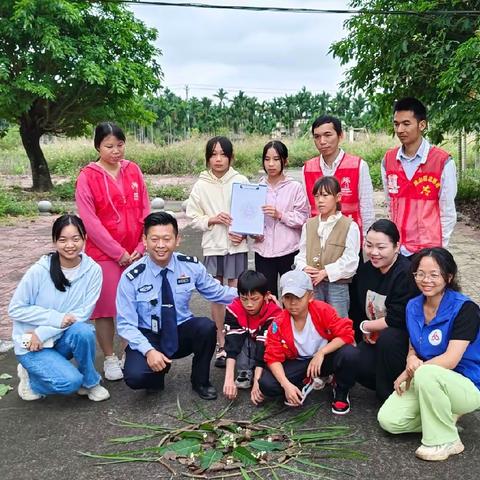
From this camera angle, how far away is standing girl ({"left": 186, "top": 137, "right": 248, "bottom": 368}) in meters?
4.06

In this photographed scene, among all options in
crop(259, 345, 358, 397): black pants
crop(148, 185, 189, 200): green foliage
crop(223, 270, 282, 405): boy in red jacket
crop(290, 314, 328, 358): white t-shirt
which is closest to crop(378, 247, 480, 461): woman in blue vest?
crop(259, 345, 358, 397): black pants

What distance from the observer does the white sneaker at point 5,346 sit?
4441mm

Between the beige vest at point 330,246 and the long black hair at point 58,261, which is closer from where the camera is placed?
the long black hair at point 58,261

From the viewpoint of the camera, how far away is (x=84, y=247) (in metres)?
3.92

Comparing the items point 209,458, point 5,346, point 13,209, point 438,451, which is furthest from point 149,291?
point 13,209

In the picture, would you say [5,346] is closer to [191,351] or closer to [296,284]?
[191,351]

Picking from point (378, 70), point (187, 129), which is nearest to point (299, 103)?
point (187, 129)

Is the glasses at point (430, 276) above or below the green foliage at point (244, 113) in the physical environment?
below

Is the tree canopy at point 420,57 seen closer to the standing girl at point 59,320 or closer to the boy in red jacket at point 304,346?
the boy in red jacket at point 304,346

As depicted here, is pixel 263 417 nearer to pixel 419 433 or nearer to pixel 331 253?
pixel 419 433

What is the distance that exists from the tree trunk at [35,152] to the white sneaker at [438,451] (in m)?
14.8

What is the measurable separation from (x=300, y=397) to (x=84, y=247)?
180cm

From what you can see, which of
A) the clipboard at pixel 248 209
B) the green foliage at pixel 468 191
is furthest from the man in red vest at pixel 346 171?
the green foliage at pixel 468 191

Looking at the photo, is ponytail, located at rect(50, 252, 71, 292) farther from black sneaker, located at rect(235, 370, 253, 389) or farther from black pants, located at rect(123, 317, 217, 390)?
black sneaker, located at rect(235, 370, 253, 389)
